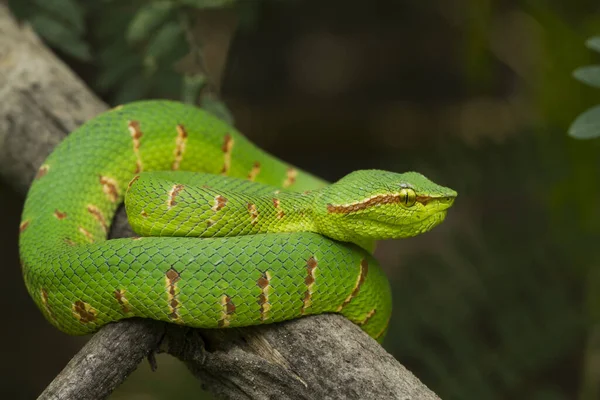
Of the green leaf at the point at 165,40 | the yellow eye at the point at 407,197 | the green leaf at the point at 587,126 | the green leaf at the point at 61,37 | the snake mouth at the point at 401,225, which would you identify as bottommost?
the snake mouth at the point at 401,225

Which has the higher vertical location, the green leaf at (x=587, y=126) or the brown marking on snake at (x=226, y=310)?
the green leaf at (x=587, y=126)

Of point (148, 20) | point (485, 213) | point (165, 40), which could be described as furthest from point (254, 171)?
point (485, 213)

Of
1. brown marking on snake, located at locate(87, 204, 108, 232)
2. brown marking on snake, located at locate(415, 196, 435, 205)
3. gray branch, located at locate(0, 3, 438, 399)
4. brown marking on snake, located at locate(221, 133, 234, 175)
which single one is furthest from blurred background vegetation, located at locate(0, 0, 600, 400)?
gray branch, located at locate(0, 3, 438, 399)

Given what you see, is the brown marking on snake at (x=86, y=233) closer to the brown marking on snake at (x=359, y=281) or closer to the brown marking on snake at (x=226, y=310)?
the brown marking on snake at (x=226, y=310)

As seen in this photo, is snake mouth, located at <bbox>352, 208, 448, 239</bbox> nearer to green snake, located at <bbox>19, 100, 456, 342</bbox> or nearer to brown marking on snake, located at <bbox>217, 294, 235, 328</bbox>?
green snake, located at <bbox>19, 100, 456, 342</bbox>

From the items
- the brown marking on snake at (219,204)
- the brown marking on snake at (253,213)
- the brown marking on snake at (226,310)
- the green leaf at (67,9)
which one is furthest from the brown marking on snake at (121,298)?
the green leaf at (67,9)

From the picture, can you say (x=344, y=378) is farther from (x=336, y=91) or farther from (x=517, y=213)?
(x=336, y=91)
